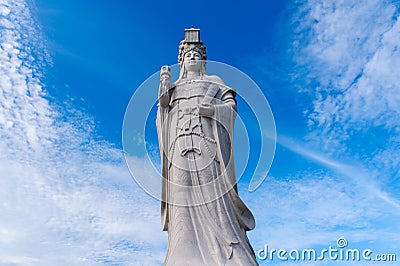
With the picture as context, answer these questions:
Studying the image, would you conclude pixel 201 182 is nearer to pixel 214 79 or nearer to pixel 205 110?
pixel 205 110

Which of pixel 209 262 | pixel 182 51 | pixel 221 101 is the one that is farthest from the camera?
pixel 182 51

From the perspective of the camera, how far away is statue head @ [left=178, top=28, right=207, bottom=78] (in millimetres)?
10664

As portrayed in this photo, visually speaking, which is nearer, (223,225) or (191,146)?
(223,225)

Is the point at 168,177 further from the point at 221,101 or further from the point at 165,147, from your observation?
the point at 221,101

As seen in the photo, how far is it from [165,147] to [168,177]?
2.27ft

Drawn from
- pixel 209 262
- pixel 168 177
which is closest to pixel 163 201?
pixel 168 177

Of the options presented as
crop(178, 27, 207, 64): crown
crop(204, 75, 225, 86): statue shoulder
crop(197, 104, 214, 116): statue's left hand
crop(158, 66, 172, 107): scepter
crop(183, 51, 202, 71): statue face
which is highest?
crop(178, 27, 207, 64): crown

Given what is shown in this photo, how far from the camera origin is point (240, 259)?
8180 millimetres

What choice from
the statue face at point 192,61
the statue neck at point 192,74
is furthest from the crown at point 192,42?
the statue neck at point 192,74

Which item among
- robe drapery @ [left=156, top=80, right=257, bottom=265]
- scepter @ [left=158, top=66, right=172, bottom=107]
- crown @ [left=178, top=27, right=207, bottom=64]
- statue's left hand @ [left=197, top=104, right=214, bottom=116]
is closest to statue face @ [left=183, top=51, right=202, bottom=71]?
crown @ [left=178, top=27, right=207, bottom=64]

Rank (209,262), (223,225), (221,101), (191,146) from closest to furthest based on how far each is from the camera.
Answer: (209,262) → (223,225) → (191,146) → (221,101)

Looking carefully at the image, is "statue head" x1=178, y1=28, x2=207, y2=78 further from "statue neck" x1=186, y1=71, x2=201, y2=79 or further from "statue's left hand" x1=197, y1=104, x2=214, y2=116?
"statue's left hand" x1=197, y1=104, x2=214, y2=116

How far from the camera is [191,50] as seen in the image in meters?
10.7

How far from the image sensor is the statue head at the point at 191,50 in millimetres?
10664
